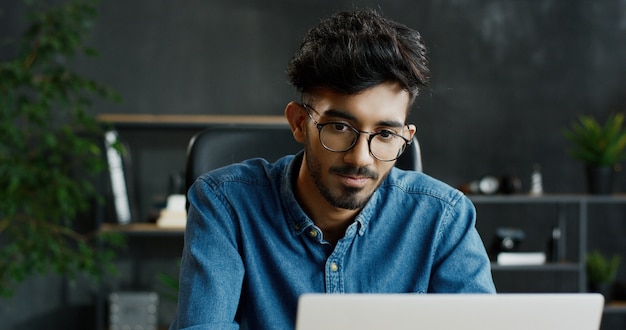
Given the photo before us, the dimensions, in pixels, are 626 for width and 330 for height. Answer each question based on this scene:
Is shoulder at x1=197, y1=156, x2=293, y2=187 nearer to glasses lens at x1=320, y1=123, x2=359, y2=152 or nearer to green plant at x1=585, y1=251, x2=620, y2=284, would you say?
glasses lens at x1=320, y1=123, x2=359, y2=152

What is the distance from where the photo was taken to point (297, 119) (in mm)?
1534

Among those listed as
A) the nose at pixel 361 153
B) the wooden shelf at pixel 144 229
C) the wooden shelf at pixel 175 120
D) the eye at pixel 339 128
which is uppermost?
the eye at pixel 339 128

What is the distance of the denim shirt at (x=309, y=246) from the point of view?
148 cm

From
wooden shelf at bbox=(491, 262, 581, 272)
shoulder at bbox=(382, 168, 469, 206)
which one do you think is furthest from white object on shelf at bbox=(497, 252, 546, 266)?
shoulder at bbox=(382, 168, 469, 206)

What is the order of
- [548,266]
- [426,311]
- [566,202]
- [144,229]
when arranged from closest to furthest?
1. [426,311]
2. [144,229]
3. [548,266]
4. [566,202]

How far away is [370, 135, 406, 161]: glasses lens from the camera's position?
54.8 inches

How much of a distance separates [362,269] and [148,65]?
298cm

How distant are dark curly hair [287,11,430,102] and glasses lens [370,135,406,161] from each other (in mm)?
88

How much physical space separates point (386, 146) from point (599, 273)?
9.75 ft

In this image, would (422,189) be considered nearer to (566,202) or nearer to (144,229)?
(144,229)

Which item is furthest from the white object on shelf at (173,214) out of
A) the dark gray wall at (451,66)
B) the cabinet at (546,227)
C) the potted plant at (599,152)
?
the potted plant at (599,152)

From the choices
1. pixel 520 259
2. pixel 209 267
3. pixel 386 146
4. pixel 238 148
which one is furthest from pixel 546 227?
pixel 209 267

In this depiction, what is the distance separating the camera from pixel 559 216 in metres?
4.36

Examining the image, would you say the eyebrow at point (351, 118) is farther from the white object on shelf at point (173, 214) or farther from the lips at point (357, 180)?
the white object on shelf at point (173, 214)
